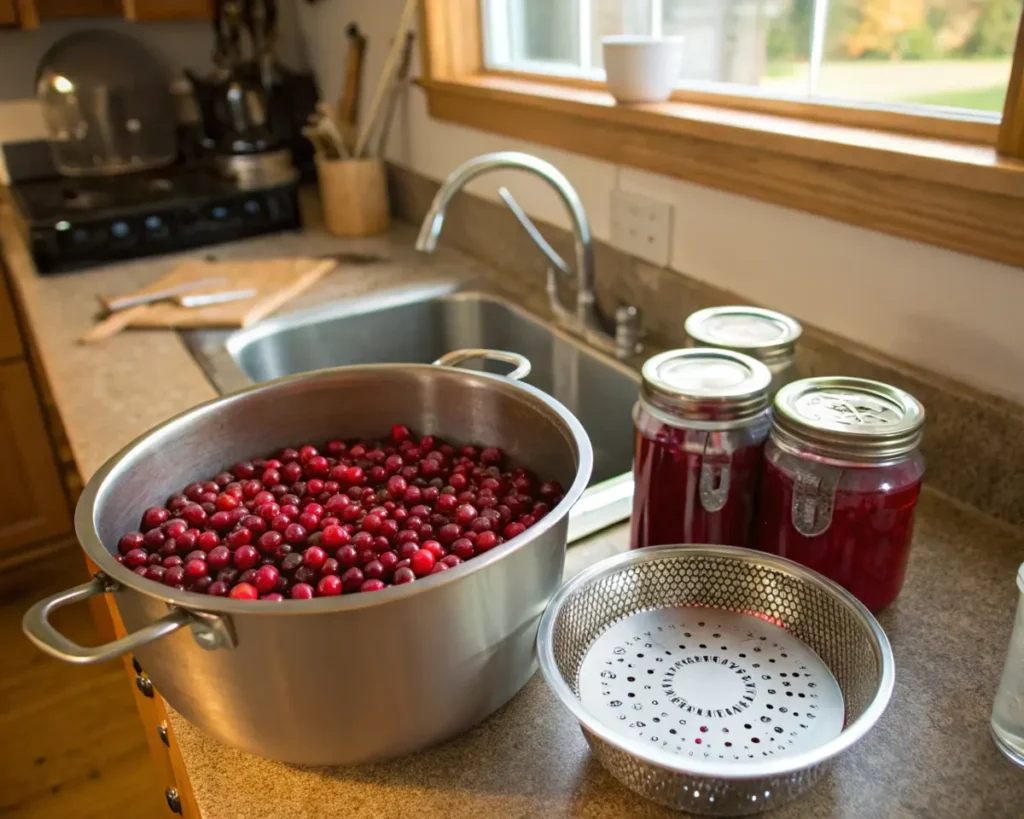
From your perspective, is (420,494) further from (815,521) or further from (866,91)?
(866,91)

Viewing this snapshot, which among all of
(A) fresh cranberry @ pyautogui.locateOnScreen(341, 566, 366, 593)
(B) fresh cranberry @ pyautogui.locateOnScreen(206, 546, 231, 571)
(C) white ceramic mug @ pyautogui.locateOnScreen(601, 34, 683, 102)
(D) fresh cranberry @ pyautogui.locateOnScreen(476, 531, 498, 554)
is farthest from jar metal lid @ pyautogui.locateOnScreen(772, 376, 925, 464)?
(C) white ceramic mug @ pyautogui.locateOnScreen(601, 34, 683, 102)

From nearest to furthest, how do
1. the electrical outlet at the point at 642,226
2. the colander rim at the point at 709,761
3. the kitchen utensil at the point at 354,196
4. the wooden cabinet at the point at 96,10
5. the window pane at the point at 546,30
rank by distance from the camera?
1. the colander rim at the point at 709,761
2. the electrical outlet at the point at 642,226
3. the window pane at the point at 546,30
4. the kitchen utensil at the point at 354,196
5. the wooden cabinet at the point at 96,10

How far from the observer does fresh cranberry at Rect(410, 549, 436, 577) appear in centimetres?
65

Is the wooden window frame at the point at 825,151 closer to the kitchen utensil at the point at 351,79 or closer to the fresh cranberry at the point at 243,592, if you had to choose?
the kitchen utensil at the point at 351,79

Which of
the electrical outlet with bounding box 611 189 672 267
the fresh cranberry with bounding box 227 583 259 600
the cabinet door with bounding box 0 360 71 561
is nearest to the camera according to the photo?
the fresh cranberry with bounding box 227 583 259 600

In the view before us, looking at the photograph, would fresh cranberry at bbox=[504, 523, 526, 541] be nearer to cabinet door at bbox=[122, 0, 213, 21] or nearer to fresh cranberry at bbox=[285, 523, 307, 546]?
fresh cranberry at bbox=[285, 523, 307, 546]

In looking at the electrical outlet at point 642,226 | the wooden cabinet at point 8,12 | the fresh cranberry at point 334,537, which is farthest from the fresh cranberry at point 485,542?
the wooden cabinet at point 8,12

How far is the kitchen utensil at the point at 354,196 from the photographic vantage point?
179 centimetres

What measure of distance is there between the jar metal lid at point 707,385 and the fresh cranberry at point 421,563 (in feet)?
0.76

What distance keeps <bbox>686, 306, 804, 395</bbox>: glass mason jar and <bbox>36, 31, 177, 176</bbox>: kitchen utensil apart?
1.71m

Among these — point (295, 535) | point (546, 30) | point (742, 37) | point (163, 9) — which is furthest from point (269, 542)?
point (163, 9)

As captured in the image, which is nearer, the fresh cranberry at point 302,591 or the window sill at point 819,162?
the fresh cranberry at point 302,591

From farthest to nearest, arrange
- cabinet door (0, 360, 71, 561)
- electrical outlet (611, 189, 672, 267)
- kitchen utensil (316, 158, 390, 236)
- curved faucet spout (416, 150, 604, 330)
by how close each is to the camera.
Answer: cabinet door (0, 360, 71, 561)
kitchen utensil (316, 158, 390, 236)
electrical outlet (611, 189, 672, 267)
curved faucet spout (416, 150, 604, 330)

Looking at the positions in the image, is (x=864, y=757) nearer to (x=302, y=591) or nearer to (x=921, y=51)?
(x=302, y=591)
